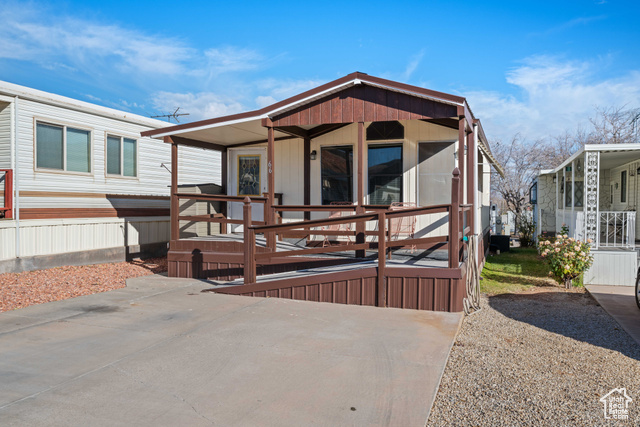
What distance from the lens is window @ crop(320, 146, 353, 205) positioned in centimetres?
945

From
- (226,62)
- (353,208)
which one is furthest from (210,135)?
(226,62)

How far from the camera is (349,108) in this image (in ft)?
25.6

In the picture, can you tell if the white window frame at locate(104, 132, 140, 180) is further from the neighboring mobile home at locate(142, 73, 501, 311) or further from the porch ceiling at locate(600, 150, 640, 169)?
the porch ceiling at locate(600, 150, 640, 169)

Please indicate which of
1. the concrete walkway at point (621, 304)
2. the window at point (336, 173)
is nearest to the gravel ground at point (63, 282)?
the window at point (336, 173)

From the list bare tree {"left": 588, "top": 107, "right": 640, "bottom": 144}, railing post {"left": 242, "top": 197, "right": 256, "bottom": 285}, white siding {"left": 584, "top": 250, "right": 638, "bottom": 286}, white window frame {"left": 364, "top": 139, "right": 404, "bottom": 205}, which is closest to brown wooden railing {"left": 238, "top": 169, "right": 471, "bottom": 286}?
railing post {"left": 242, "top": 197, "right": 256, "bottom": 285}

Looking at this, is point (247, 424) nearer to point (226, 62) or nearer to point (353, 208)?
point (353, 208)

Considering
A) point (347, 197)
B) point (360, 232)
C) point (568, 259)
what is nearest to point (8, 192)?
point (347, 197)

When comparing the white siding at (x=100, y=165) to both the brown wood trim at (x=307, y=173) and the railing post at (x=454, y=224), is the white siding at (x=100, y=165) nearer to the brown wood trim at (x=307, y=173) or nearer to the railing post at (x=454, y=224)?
the brown wood trim at (x=307, y=173)

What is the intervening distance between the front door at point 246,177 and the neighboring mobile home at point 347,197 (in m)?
0.03

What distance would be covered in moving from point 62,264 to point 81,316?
4915 mm

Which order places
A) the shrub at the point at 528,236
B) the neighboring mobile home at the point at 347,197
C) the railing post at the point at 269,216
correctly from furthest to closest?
the shrub at the point at 528,236 → the railing post at the point at 269,216 → the neighboring mobile home at the point at 347,197

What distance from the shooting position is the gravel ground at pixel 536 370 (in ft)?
10.4

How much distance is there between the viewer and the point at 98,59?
30062 millimetres

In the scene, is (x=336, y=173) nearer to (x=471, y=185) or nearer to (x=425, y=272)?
(x=471, y=185)
